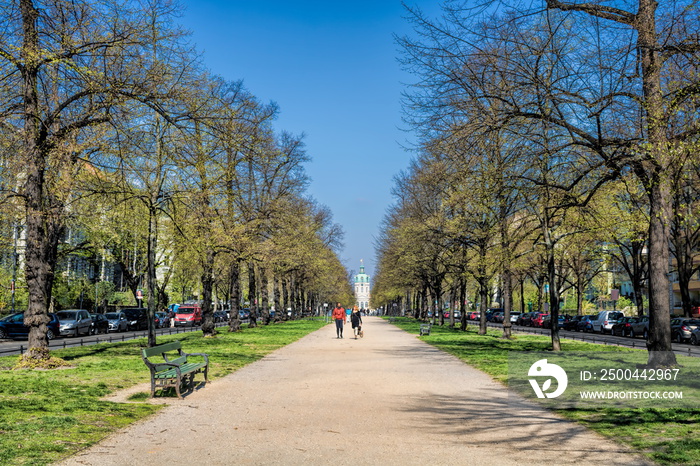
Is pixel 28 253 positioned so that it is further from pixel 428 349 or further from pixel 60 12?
pixel 428 349

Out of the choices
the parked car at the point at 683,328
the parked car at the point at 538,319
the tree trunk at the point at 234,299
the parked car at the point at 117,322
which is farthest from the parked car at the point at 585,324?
the parked car at the point at 117,322

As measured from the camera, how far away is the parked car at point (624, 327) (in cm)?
4475

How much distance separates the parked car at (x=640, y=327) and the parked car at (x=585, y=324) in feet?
28.4

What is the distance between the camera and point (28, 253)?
1691 centimetres

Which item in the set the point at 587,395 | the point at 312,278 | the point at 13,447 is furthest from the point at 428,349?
the point at 312,278

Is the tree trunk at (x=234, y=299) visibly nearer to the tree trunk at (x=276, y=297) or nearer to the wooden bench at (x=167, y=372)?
the tree trunk at (x=276, y=297)

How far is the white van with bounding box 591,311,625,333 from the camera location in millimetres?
49169

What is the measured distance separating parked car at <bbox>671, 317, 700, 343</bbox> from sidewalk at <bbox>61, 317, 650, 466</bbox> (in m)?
25.4

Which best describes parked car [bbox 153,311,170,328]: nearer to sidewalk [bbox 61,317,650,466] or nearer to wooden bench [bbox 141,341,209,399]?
sidewalk [bbox 61,317,650,466]

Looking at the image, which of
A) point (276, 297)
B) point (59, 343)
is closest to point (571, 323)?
point (276, 297)

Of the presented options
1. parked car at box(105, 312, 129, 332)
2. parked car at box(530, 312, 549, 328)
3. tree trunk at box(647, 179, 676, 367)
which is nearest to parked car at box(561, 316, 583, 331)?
parked car at box(530, 312, 549, 328)

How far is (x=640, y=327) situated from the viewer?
42656 mm

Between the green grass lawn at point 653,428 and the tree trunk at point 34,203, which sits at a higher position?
the tree trunk at point 34,203

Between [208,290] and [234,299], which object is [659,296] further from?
[234,299]
